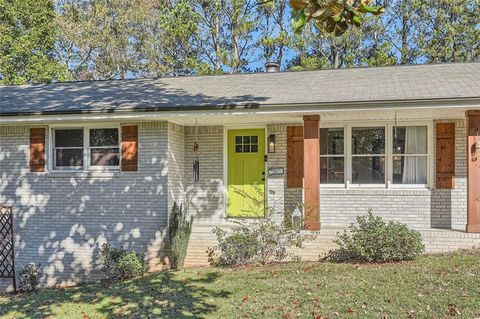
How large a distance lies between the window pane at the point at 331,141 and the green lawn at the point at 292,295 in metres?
3.11

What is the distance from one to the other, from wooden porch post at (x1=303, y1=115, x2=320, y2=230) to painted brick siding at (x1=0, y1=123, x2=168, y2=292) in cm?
294

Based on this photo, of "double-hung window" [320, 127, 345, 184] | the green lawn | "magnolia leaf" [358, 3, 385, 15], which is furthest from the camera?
"double-hung window" [320, 127, 345, 184]

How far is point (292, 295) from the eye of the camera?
242 inches

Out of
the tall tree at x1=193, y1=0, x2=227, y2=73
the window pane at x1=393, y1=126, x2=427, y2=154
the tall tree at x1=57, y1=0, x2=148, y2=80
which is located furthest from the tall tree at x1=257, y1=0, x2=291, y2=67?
the window pane at x1=393, y1=126, x2=427, y2=154

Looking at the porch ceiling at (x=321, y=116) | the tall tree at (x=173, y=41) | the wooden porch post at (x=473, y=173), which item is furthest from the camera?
the tall tree at (x=173, y=41)

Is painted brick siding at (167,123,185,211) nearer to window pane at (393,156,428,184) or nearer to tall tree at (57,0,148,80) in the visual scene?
window pane at (393,156,428,184)

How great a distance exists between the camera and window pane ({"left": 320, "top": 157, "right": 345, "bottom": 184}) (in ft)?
33.6

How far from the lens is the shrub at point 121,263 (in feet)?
29.2

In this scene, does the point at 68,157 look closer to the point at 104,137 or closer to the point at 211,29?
the point at 104,137

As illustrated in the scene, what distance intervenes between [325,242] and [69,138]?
5.90 m

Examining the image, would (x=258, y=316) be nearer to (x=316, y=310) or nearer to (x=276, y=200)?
(x=316, y=310)

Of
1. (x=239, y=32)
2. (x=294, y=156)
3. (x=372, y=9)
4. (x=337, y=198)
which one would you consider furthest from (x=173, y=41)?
(x=372, y=9)

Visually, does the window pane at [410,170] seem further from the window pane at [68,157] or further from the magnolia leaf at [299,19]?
the magnolia leaf at [299,19]

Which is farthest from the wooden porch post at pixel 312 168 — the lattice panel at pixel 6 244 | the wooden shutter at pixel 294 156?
the lattice panel at pixel 6 244
